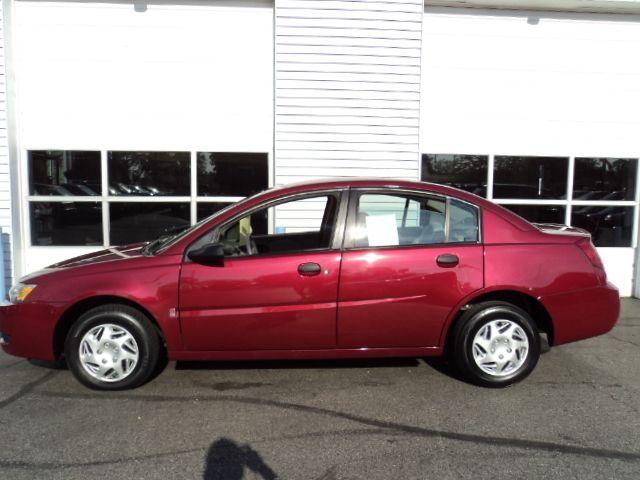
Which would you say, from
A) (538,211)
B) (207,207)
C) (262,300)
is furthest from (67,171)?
(538,211)

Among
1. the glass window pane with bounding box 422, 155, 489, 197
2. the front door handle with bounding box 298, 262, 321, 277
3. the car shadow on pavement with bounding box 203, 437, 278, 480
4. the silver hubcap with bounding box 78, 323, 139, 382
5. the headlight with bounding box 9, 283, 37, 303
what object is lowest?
the car shadow on pavement with bounding box 203, 437, 278, 480

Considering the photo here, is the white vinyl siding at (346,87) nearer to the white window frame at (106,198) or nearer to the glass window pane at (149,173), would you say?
the white window frame at (106,198)

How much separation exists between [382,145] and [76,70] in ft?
13.9

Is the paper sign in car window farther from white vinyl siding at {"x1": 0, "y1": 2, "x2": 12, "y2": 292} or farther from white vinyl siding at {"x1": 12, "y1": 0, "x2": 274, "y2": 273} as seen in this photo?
white vinyl siding at {"x1": 0, "y1": 2, "x2": 12, "y2": 292}

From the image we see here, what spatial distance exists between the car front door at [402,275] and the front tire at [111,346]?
1471mm

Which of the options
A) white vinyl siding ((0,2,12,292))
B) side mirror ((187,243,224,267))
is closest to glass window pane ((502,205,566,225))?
side mirror ((187,243,224,267))

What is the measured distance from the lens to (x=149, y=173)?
23.7 ft

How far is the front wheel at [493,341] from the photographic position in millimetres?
4066

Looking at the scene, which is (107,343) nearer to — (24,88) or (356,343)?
(356,343)

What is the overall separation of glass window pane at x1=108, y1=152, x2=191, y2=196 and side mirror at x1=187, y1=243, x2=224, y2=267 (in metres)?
3.53

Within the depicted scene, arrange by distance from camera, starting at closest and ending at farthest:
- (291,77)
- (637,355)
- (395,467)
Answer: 1. (395,467)
2. (637,355)
3. (291,77)

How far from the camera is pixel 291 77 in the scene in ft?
23.1

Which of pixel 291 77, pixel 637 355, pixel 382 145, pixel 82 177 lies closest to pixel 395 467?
pixel 637 355

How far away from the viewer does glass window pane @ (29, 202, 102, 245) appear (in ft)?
23.9
